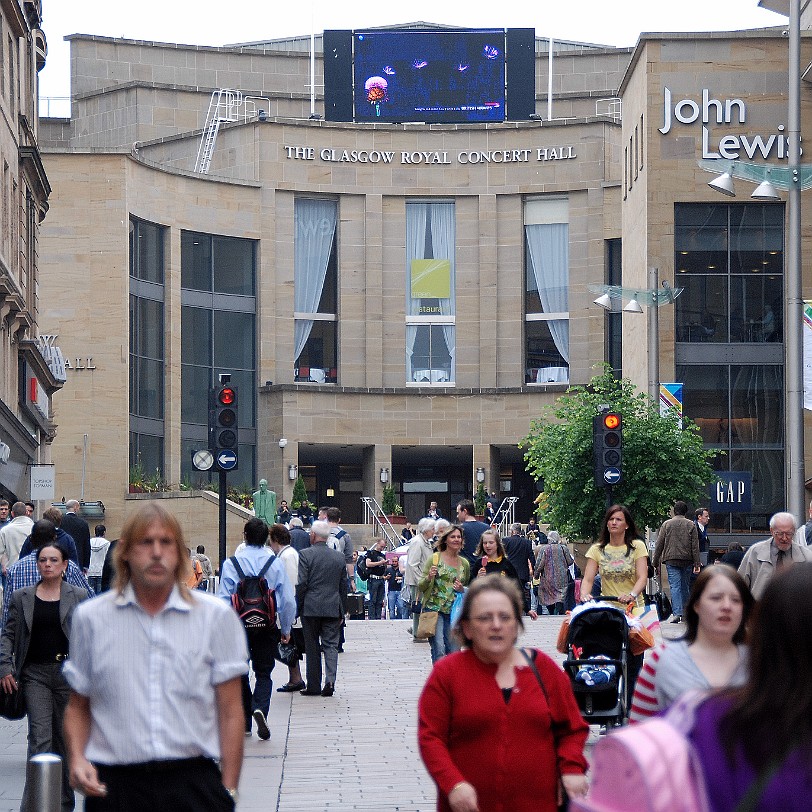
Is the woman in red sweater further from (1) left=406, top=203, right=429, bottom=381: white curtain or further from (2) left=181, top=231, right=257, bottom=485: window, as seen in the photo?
(1) left=406, top=203, right=429, bottom=381: white curtain

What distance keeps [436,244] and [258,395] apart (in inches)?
299

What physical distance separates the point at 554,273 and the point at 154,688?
49.2m

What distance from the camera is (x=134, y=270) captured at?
5116cm

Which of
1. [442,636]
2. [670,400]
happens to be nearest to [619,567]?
[442,636]

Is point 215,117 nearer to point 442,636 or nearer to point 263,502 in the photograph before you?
point 263,502

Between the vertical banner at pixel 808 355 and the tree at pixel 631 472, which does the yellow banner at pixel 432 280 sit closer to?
the tree at pixel 631 472

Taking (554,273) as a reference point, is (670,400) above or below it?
below

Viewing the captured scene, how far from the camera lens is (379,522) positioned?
168ft

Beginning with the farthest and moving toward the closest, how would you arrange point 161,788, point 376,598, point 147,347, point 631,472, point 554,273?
point 554,273 < point 147,347 < point 376,598 < point 631,472 < point 161,788

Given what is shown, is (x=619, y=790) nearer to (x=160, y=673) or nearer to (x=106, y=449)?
(x=160, y=673)

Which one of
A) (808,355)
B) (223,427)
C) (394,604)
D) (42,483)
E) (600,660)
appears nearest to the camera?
(600,660)

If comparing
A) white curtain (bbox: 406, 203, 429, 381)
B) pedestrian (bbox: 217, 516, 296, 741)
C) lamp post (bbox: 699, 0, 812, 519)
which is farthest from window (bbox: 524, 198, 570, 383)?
pedestrian (bbox: 217, 516, 296, 741)

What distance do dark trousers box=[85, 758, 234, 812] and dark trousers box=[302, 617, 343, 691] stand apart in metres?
10.8

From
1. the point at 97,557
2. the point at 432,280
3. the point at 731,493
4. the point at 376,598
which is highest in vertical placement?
the point at 432,280
